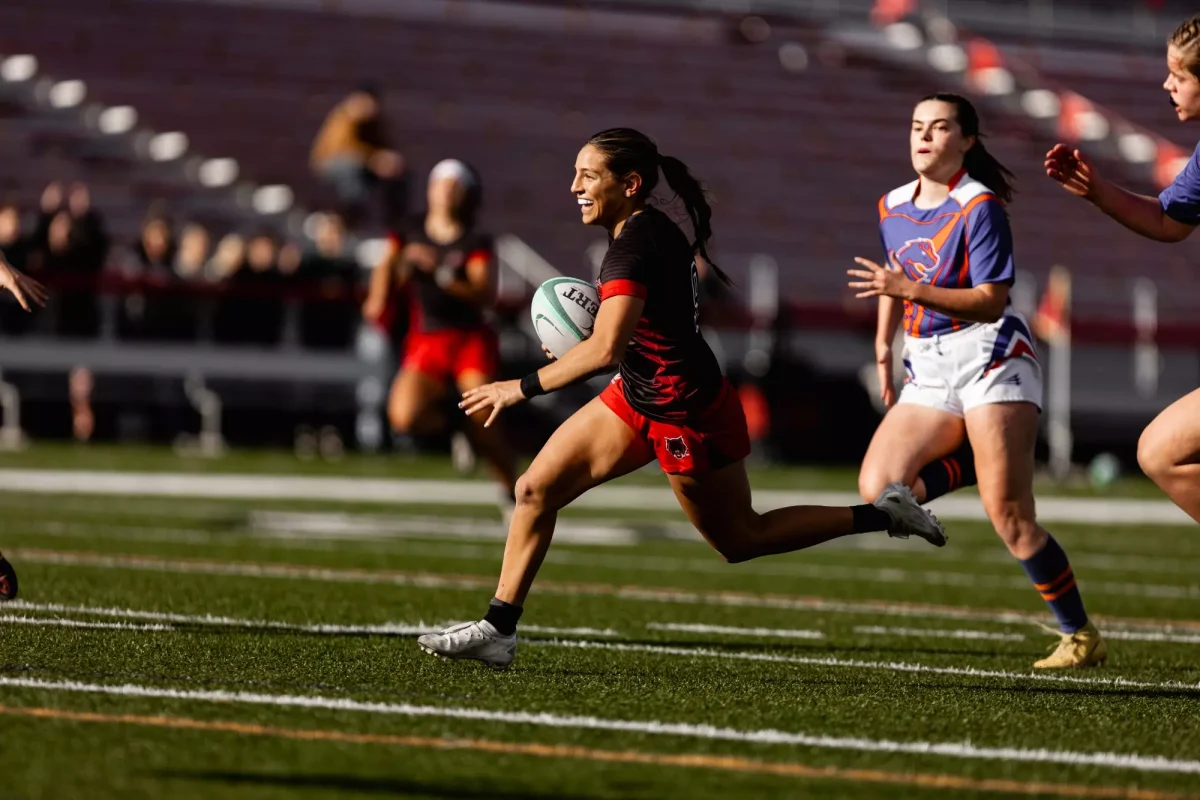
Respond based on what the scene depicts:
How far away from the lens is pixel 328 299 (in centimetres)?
1952

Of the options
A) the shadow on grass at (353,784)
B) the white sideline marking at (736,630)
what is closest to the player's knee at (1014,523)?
the white sideline marking at (736,630)

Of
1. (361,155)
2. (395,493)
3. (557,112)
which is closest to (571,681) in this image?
(395,493)

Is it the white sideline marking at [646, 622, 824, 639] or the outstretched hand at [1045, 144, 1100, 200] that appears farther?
the white sideline marking at [646, 622, 824, 639]

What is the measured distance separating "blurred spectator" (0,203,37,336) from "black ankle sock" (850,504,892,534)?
12459 mm

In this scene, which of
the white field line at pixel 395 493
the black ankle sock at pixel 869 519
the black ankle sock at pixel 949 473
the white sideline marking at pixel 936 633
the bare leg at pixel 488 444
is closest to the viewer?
the black ankle sock at pixel 869 519

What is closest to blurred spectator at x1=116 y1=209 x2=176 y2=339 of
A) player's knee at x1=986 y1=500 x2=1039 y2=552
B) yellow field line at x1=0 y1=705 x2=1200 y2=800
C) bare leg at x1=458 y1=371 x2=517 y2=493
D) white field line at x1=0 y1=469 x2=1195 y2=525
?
white field line at x1=0 y1=469 x2=1195 y2=525

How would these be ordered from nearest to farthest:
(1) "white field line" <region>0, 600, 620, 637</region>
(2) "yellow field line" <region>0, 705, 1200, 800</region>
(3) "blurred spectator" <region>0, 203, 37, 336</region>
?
(2) "yellow field line" <region>0, 705, 1200, 800</region> → (1) "white field line" <region>0, 600, 620, 637</region> → (3) "blurred spectator" <region>0, 203, 37, 336</region>

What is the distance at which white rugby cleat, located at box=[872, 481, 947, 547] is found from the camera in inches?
248

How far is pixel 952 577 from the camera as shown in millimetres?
10102

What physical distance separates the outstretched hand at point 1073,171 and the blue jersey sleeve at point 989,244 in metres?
0.27

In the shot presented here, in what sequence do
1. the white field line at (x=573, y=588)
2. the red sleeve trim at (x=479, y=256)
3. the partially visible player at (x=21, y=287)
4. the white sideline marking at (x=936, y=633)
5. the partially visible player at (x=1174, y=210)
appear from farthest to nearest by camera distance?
the red sleeve trim at (x=479, y=256)
the white field line at (x=573, y=588)
the white sideline marking at (x=936, y=633)
the partially visible player at (x=21, y=287)
the partially visible player at (x=1174, y=210)

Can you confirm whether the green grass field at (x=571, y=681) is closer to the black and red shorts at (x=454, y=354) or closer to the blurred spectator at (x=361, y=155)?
the black and red shorts at (x=454, y=354)

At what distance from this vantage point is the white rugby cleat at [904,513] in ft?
20.7

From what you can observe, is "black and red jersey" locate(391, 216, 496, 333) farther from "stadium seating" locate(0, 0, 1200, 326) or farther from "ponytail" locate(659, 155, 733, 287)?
"stadium seating" locate(0, 0, 1200, 326)
